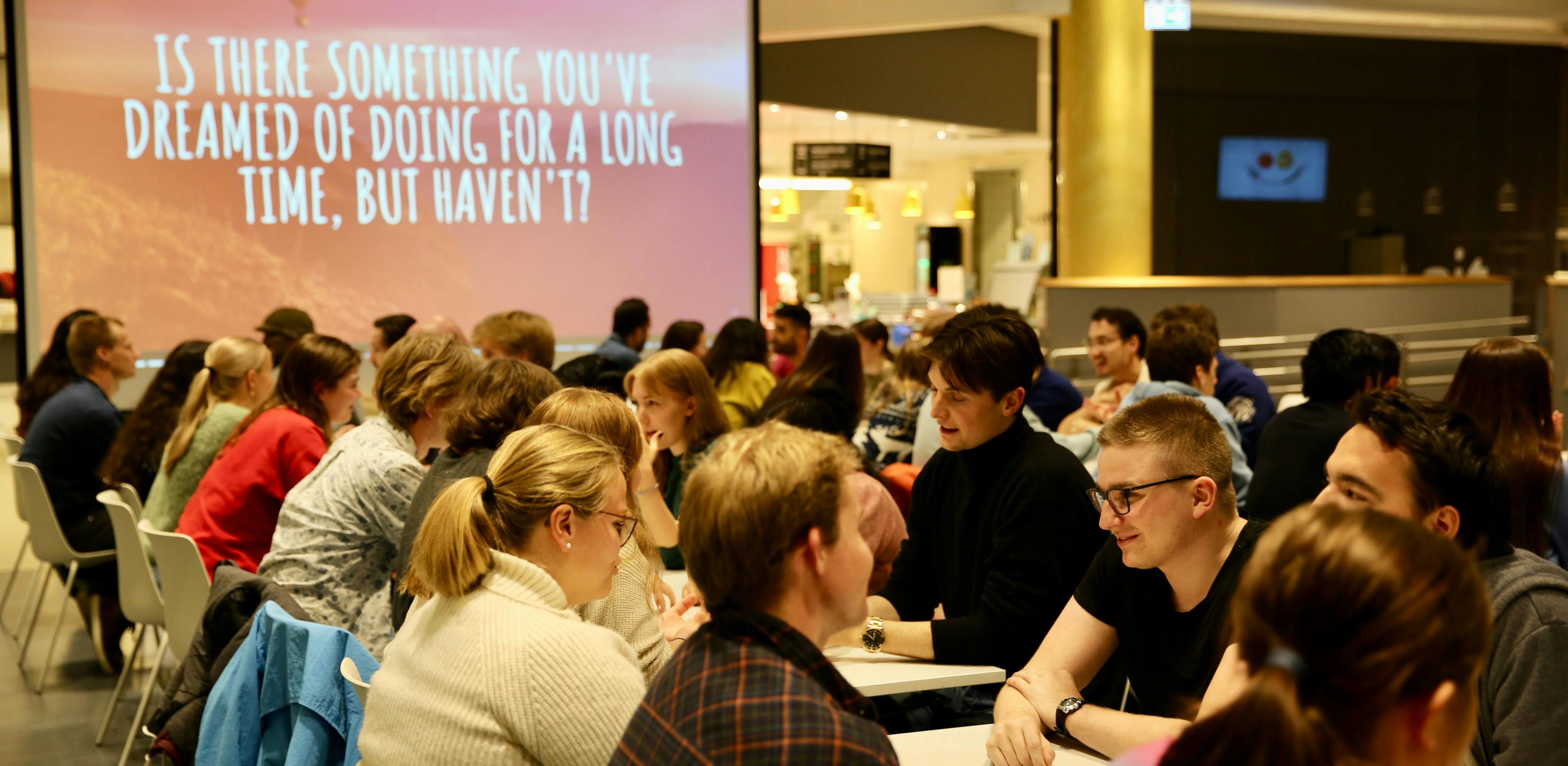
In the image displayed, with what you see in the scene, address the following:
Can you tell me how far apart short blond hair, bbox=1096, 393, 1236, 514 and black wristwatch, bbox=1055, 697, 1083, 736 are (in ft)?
1.32

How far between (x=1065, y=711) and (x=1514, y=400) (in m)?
1.65

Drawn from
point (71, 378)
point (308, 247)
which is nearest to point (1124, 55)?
point (308, 247)

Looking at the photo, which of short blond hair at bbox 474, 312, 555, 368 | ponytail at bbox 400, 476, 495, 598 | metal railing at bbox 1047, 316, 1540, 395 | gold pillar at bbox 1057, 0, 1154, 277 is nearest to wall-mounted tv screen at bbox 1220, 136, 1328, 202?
metal railing at bbox 1047, 316, 1540, 395

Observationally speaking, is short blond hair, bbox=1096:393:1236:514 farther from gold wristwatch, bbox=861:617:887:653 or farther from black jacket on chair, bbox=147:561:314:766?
black jacket on chair, bbox=147:561:314:766

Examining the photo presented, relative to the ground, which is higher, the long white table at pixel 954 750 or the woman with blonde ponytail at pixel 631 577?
the woman with blonde ponytail at pixel 631 577

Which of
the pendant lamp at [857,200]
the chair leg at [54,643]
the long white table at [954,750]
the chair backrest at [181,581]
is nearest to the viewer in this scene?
the long white table at [954,750]

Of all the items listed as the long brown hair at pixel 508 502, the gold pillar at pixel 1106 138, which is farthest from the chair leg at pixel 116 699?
the gold pillar at pixel 1106 138

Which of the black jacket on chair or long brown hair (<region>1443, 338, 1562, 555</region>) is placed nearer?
the black jacket on chair

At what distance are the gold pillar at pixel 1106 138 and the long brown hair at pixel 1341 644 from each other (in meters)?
8.83

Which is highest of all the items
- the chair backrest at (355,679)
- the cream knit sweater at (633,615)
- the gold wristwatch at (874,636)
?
the cream knit sweater at (633,615)

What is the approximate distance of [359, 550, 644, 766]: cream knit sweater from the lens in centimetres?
164

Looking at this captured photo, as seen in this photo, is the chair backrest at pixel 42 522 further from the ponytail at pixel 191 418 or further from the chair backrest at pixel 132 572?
the chair backrest at pixel 132 572

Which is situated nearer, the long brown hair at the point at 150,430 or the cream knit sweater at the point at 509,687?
the cream knit sweater at the point at 509,687

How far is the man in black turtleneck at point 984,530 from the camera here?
2.55 metres
